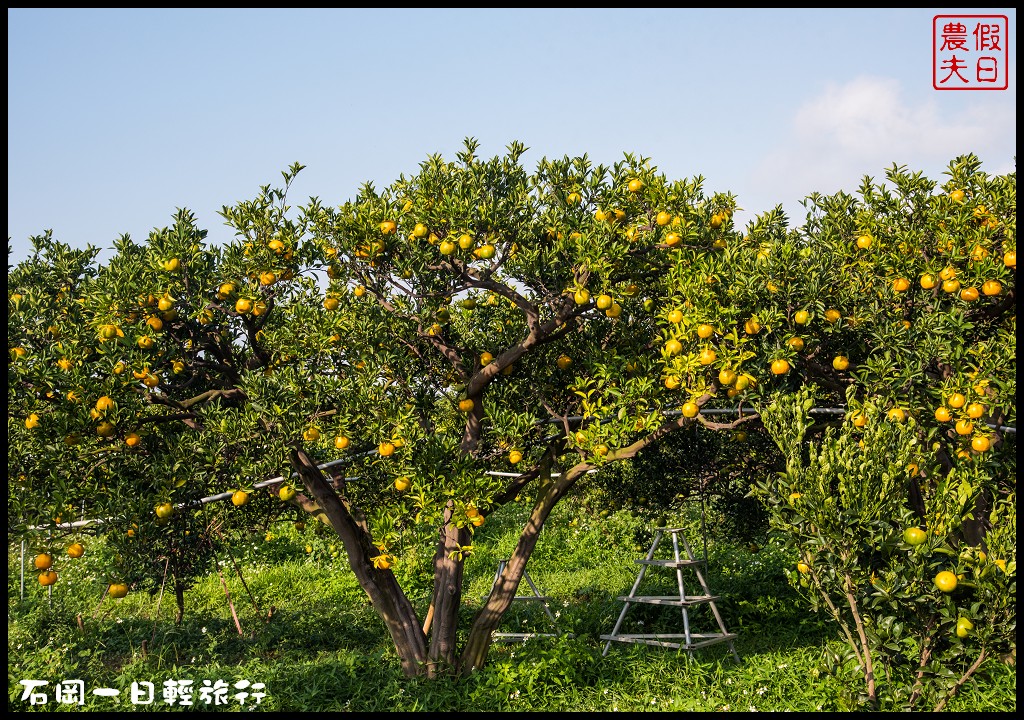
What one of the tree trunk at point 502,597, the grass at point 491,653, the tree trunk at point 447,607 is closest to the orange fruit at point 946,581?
the grass at point 491,653

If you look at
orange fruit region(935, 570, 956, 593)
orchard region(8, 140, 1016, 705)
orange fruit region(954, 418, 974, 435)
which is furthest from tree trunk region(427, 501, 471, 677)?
orange fruit region(954, 418, 974, 435)

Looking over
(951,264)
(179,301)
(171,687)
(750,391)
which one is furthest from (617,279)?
(171,687)

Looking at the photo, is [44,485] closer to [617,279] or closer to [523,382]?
[523,382]

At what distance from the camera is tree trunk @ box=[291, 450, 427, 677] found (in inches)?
252

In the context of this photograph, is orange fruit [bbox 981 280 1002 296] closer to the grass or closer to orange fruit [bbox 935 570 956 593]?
orange fruit [bbox 935 570 956 593]

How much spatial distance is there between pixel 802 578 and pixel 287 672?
157 inches

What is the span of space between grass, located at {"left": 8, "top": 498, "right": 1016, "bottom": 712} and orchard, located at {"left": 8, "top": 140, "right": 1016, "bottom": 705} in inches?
22.6

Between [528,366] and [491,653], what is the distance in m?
2.56

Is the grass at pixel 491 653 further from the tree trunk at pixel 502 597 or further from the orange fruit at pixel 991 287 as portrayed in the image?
the orange fruit at pixel 991 287

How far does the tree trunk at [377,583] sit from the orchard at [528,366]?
0.02 meters

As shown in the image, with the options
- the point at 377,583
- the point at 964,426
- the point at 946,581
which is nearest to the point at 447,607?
the point at 377,583

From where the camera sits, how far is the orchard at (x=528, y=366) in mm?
4980

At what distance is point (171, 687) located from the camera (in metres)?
5.94

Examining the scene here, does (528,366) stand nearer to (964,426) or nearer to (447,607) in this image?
(447,607)
